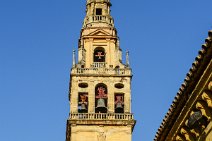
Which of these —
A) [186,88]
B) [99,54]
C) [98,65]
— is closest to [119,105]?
[98,65]

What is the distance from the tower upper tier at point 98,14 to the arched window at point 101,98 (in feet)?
18.0

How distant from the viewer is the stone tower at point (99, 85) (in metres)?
39.6

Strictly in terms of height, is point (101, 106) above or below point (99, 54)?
below

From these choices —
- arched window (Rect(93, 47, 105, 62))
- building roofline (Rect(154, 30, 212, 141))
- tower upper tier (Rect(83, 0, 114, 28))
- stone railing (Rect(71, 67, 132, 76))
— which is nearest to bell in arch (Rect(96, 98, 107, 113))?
stone railing (Rect(71, 67, 132, 76))

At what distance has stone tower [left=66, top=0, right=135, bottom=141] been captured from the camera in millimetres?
39625

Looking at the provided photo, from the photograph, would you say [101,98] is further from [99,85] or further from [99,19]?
[99,19]

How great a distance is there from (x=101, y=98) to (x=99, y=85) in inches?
42.5

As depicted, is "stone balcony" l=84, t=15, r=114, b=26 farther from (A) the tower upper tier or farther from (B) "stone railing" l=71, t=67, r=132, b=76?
(B) "stone railing" l=71, t=67, r=132, b=76

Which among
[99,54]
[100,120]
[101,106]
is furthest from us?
Answer: [99,54]

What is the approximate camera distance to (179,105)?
48.5 feet

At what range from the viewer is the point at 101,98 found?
136 ft

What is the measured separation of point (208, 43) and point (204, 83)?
1.31 meters

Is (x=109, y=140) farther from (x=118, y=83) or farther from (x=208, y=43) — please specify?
(x=208, y=43)

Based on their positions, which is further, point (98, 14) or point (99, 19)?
point (98, 14)
